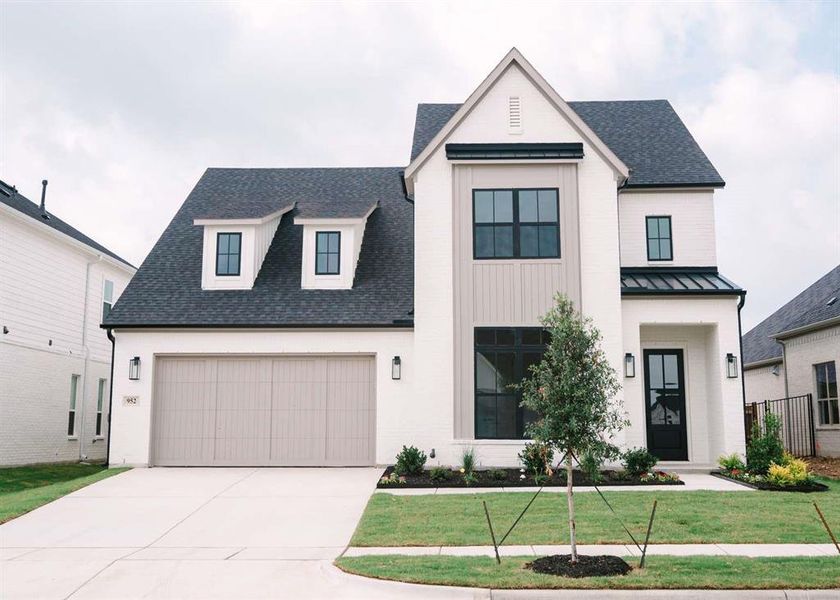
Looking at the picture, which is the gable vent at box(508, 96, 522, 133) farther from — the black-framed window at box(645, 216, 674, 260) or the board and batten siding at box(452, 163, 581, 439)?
the black-framed window at box(645, 216, 674, 260)

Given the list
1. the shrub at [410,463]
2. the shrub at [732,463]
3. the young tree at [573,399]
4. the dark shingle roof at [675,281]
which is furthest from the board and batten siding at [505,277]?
the young tree at [573,399]

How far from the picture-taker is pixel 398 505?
516 inches

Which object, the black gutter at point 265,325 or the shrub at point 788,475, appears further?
the black gutter at point 265,325

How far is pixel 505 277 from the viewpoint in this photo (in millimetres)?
17516

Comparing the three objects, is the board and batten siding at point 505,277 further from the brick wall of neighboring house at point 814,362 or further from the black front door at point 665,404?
the brick wall of neighboring house at point 814,362

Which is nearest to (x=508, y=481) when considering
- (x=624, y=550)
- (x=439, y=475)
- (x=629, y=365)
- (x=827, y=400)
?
(x=439, y=475)

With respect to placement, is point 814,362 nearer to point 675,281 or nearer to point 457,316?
point 675,281

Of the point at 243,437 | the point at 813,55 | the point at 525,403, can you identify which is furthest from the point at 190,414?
the point at 813,55

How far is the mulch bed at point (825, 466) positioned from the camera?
17078mm

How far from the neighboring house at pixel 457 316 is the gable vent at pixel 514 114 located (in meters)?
0.03

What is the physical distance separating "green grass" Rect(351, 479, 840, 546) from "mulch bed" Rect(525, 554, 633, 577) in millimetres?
1181

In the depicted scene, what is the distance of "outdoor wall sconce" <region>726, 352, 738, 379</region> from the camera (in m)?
17.2

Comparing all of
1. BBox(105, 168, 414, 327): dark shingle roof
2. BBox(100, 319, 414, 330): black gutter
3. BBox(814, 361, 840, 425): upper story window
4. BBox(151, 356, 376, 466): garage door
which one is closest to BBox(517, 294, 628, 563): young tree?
BBox(100, 319, 414, 330): black gutter

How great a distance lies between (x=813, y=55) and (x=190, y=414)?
53.1 ft
